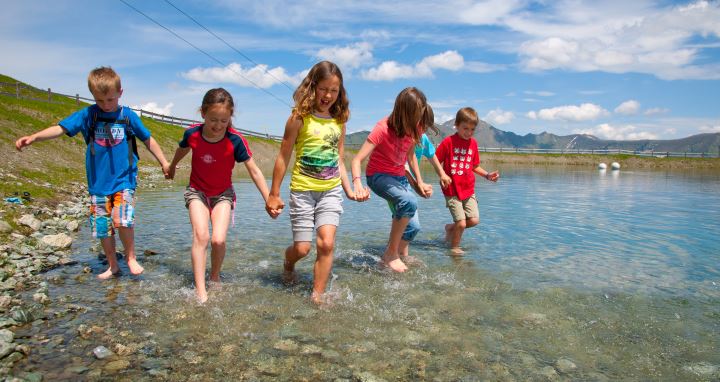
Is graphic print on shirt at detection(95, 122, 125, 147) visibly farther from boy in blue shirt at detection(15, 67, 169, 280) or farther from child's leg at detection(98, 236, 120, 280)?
child's leg at detection(98, 236, 120, 280)

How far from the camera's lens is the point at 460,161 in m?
7.88

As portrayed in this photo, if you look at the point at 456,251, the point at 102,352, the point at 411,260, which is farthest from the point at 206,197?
the point at 456,251

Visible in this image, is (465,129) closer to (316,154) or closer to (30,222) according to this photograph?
(316,154)

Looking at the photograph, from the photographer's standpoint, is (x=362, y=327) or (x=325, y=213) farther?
(x=325, y=213)

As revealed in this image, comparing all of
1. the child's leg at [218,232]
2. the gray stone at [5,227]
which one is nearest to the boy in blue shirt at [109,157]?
the child's leg at [218,232]

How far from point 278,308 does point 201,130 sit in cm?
210

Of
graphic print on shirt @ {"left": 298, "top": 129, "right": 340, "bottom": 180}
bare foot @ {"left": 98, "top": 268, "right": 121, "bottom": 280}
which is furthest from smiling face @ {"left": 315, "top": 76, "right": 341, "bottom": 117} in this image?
bare foot @ {"left": 98, "top": 268, "right": 121, "bottom": 280}

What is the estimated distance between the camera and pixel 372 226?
10094 mm

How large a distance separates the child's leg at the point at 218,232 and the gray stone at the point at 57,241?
2906 mm

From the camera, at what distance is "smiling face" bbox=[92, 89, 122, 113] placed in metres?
5.20

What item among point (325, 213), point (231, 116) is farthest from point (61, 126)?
point (325, 213)

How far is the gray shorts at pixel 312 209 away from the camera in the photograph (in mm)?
5062

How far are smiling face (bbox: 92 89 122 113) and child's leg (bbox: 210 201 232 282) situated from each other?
1.58 meters

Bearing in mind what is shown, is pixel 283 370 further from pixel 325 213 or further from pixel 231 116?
pixel 231 116
